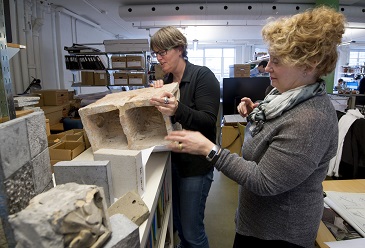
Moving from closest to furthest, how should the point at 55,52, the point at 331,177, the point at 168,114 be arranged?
the point at 168,114 < the point at 331,177 < the point at 55,52

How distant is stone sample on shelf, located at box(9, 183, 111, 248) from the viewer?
460 mm

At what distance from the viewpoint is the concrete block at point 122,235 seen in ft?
1.78

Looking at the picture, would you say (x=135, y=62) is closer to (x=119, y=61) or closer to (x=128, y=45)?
(x=119, y=61)

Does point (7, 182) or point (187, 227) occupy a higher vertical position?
point (7, 182)

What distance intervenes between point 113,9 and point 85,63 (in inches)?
64.9

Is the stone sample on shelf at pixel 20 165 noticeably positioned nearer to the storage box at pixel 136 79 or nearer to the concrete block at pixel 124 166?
the concrete block at pixel 124 166

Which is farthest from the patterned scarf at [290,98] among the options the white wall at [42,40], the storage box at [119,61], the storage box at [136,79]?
the white wall at [42,40]

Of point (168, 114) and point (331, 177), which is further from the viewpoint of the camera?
point (331, 177)

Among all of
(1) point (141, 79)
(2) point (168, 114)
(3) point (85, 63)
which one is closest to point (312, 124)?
(2) point (168, 114)

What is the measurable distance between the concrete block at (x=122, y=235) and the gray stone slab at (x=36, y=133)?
1.04 ft

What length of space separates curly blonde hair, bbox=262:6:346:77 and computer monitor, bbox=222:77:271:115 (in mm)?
3193

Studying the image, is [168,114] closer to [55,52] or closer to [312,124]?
[312,124]

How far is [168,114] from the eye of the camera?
1152 millimetres

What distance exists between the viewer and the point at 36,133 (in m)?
0.75
